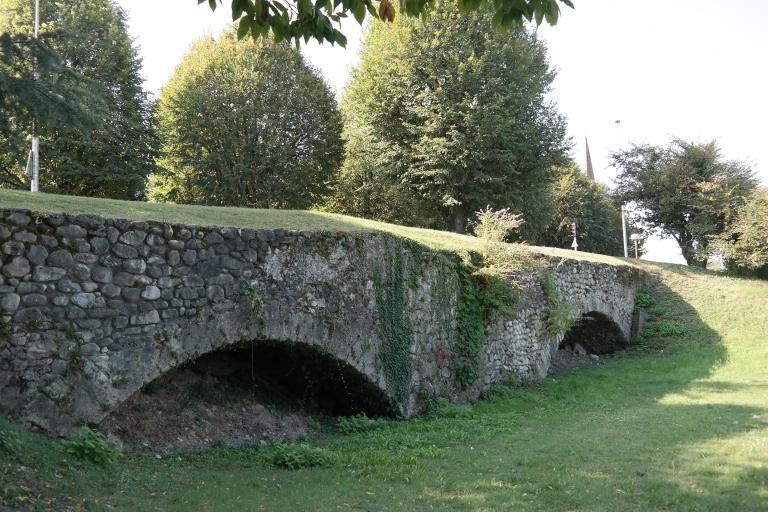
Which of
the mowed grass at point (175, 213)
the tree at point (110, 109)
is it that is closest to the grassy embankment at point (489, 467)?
the mowed grass at point (175, 213)

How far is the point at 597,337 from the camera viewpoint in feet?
64.8

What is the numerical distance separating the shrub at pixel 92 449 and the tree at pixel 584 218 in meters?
36.6

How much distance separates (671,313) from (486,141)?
867 cm

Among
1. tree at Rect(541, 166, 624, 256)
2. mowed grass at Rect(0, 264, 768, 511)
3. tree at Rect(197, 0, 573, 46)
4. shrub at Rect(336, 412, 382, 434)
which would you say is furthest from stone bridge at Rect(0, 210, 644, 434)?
tree at Rect(541, 166, 624, 256)

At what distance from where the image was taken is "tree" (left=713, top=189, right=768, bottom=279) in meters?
23.5

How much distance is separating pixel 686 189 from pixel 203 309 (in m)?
26.6

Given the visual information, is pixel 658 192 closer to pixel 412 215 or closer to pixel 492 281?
pixel 412 215

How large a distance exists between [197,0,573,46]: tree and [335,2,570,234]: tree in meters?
17.2

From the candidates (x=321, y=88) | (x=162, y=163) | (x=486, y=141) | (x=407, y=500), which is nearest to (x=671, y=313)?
(x=486, y=141)

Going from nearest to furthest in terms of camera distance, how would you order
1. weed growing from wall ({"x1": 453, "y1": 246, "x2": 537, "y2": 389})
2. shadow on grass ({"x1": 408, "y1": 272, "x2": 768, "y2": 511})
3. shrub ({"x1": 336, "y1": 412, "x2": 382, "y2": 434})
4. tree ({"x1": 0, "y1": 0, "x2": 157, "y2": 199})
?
shadow on grass ({"x1": 408, "y1": 272, "x2": 768, "y2": 511}) < shrub ({"x1": 336, "y1": 412, "x2": 382, "y2": 434}) < weed growing from wall ({"x1": 453, "y1": 246, "x2": 537, "y2": 389}) < tree ({"x1": 0, "y1": 0, "x2": 157, "y2": 199})

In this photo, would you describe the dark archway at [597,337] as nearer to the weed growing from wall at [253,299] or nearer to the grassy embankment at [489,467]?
the grassy embankment at [489,467]

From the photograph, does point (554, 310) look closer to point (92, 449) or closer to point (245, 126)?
point (92, 449)

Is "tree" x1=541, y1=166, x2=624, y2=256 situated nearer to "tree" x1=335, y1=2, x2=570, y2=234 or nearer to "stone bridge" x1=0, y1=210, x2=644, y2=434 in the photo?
"tree" x1=335, y1=2, x2=570, y2=234

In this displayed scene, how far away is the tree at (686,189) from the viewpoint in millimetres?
26219
